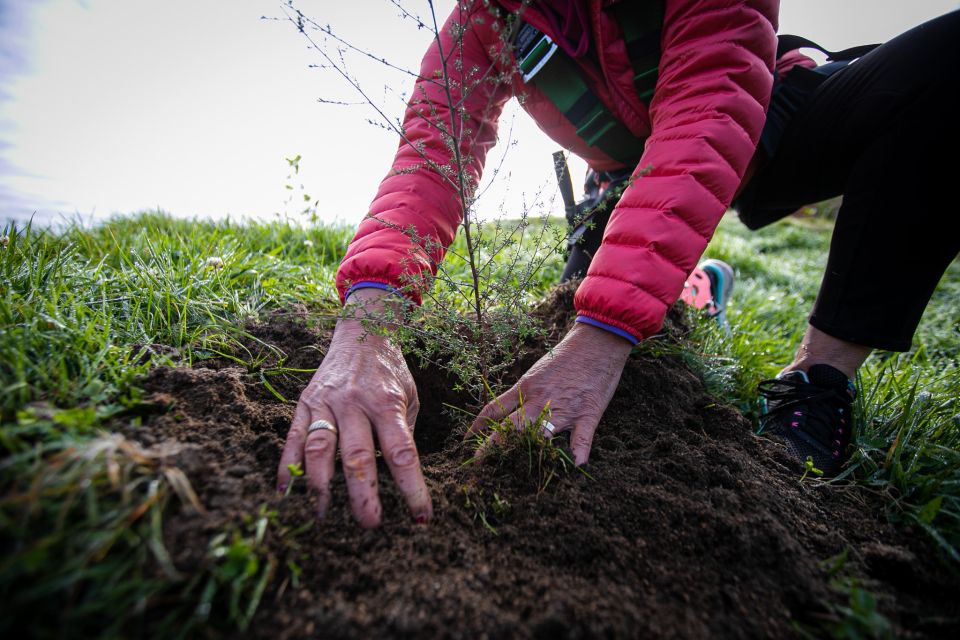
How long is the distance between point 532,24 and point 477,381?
1.62 metres

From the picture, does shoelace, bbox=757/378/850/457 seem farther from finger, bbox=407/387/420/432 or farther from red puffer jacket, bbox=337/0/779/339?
finger, bbox=407/387/420/432

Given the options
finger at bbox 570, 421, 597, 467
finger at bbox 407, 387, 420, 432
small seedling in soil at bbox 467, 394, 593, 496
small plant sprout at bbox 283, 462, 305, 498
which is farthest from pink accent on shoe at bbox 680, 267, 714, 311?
small plant sprout at bbox 283, 462, 305, 498

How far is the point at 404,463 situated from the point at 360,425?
18cm

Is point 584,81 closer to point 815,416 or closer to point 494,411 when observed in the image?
point 494,411

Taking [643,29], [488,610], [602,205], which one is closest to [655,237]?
[602,205]

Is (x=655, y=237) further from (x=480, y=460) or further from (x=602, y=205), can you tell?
(x=480, y=460)

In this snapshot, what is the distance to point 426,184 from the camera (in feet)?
6.07

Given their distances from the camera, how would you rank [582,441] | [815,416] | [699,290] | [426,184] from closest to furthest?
[582,441]
[815,416]
[426,184]
[699,290]

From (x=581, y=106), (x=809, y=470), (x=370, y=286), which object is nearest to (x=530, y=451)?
(x=370, y=286)

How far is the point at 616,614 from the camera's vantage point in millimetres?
925

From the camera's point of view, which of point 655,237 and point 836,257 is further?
point 836,257

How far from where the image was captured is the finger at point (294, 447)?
1149 mm

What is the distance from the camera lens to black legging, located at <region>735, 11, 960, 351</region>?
163cm

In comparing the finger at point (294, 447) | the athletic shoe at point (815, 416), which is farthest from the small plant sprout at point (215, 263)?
the athletic shoe at point (815, 416)
